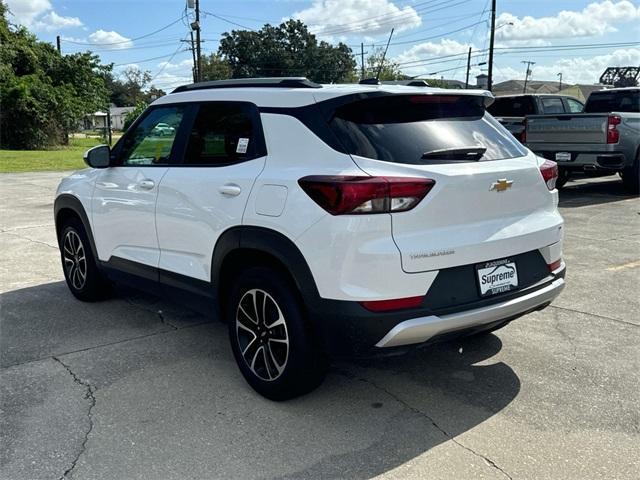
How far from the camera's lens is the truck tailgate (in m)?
11.2

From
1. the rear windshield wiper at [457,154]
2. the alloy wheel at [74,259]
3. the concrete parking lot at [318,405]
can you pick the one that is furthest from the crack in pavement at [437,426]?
the alloy wheel at [74,259]

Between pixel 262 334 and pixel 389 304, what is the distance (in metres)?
0.90

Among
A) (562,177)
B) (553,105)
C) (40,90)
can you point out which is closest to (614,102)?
(553,105)

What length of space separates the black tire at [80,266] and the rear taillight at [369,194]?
9.85ft

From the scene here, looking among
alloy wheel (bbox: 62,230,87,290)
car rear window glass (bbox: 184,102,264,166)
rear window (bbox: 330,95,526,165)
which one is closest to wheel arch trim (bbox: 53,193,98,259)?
alloy wheel (bbox: 62,230,87,290)

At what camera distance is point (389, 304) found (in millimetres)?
3016

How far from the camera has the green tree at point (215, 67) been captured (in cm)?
8603

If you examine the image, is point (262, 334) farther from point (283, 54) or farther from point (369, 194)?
point (283, 54)

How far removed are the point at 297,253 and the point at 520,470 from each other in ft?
4.89

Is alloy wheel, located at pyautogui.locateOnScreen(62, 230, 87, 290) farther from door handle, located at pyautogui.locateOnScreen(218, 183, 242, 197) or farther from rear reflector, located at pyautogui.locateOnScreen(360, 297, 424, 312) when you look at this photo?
rear reflector, located at pyautogui.locateOnScreen(360, 297, 424, 312)

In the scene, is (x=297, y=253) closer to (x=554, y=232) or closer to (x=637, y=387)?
(x=554, y=232)

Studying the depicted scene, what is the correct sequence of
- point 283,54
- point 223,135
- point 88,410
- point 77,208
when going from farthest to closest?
point 283,54
point 77,208
point 223,135
point 88,410

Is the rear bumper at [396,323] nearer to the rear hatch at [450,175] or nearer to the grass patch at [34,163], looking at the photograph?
the rear hatch at [450,175]

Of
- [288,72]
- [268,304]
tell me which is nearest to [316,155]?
[268,304]
